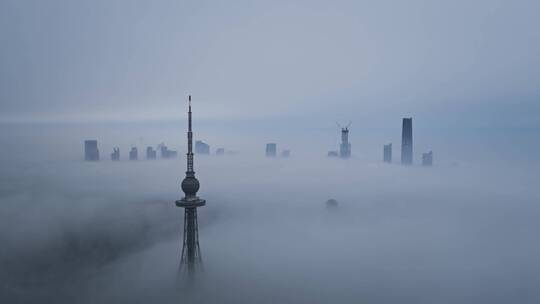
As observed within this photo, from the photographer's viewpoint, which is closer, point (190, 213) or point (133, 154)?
point (190, 213)

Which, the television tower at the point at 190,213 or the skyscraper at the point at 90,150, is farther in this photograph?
the skyscraper at the point at 90,150

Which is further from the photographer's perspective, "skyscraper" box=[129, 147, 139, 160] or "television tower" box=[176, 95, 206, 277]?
"skyscraper" box=[129, 147, 139, 160]

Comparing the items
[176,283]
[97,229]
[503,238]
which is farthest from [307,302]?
[503,238]

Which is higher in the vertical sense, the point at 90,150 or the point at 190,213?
the point at 90,150

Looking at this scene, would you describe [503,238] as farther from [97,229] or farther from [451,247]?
[97,229]

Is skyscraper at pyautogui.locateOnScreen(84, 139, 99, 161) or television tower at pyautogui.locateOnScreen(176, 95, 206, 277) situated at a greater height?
skyscraper at pyautogui.locateOnScreen(84, 139, 99, 161)

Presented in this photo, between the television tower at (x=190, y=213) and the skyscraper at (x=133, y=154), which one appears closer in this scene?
the television tower at (x=190, y=213)

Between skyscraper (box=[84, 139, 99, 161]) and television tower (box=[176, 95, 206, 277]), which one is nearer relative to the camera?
television tower (box=[176, 95, 206, 277])

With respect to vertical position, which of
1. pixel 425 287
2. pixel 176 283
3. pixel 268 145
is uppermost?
pixel 268 145

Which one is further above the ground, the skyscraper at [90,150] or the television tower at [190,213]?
the skyscraper at [90,150]

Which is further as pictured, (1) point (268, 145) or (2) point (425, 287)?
(1) point (268, 145)

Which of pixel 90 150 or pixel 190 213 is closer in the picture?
pixel 190 213
